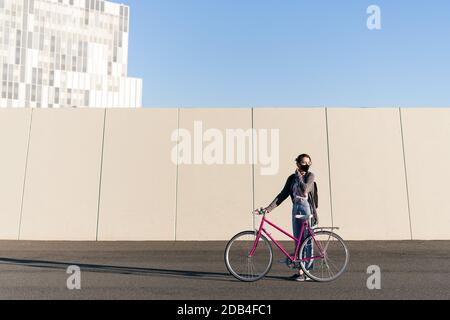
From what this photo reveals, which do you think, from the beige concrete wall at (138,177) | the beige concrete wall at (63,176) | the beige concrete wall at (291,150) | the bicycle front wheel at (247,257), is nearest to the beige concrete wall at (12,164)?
the beige concrete wall at (63,176)

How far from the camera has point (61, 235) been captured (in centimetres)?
1070

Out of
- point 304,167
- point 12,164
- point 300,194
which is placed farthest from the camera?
point 12,164

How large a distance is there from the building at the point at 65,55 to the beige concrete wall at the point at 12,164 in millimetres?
77726

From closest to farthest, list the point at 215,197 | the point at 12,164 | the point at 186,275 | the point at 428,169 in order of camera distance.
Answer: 1. the point at 186,275
2. the point at 428,169
3. the point at 215,197
4. the point at 12,164

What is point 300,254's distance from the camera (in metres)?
5.49

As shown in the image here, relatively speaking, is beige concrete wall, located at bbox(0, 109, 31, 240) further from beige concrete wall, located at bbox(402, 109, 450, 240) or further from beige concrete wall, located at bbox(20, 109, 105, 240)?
beige concrete wall, located at bbox(402, 109, 450, 240)

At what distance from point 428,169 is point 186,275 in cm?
789

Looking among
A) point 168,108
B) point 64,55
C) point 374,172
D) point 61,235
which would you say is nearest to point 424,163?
point 374,172

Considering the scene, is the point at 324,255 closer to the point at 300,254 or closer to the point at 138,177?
the point at 300,254

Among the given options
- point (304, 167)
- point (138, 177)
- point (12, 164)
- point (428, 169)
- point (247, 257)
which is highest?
point (12, 164)

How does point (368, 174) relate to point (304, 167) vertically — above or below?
above

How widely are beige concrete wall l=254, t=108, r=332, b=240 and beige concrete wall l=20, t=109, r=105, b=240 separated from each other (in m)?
4.59

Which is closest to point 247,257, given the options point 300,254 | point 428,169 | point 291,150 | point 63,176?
point 300,254

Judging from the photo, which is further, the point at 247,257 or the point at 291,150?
the point at 291,150
